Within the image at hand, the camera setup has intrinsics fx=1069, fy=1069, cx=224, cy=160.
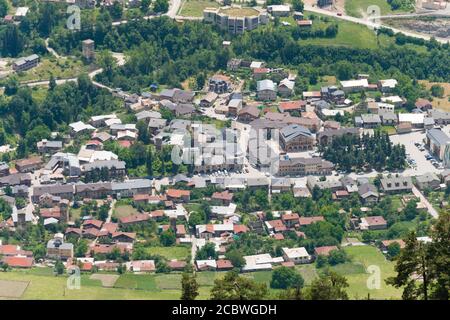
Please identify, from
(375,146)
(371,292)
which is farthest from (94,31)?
(371,292)

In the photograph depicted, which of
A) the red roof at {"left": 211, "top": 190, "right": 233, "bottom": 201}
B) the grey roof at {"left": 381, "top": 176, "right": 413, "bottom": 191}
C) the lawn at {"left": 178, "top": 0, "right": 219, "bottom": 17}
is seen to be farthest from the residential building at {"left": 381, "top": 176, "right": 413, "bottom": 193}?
the lawn at {"left": 178, "top": 0, "right": 219, "bottom": 17}

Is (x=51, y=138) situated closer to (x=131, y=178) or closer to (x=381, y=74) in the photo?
(x=131, y=178)

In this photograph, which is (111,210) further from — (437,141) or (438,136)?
(438,136)

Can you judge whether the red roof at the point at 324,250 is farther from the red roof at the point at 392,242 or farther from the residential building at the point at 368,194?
the residential building at the point at 368,194

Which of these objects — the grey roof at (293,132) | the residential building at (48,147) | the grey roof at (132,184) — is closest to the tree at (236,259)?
the grey roof at (132,184)

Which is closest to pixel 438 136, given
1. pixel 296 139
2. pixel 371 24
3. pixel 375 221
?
pixel 296 139
